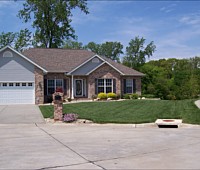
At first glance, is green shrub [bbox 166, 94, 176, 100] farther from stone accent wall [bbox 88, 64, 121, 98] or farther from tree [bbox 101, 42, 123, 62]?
tree [bbox 101, 42, 123, 62]

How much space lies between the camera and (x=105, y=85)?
108 feet

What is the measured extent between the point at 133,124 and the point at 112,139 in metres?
4.48

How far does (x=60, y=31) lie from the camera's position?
50.6 m

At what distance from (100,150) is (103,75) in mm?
24076

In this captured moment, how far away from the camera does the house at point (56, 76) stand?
2894cm

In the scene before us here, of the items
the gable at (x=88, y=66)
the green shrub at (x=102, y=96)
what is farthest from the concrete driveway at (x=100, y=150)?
the gable at (x=88, y=66)

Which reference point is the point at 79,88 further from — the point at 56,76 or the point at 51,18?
the point at 51,18

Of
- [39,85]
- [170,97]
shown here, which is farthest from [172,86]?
[39,85]

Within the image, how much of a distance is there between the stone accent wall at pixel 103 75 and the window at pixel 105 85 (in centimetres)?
45

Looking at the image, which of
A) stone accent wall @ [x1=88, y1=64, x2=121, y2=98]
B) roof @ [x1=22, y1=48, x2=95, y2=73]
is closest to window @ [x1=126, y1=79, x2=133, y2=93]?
stone accent wall @ [x1=88, y1=64, x2=121, y2=98]

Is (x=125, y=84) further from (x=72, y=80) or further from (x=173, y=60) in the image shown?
(x=173, y=60)

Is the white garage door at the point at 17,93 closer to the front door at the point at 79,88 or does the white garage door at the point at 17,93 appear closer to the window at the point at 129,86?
the front door at the point at 79,88

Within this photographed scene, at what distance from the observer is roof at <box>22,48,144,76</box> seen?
107 ft

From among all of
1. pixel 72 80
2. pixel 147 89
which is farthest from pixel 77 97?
pixel 147 89
